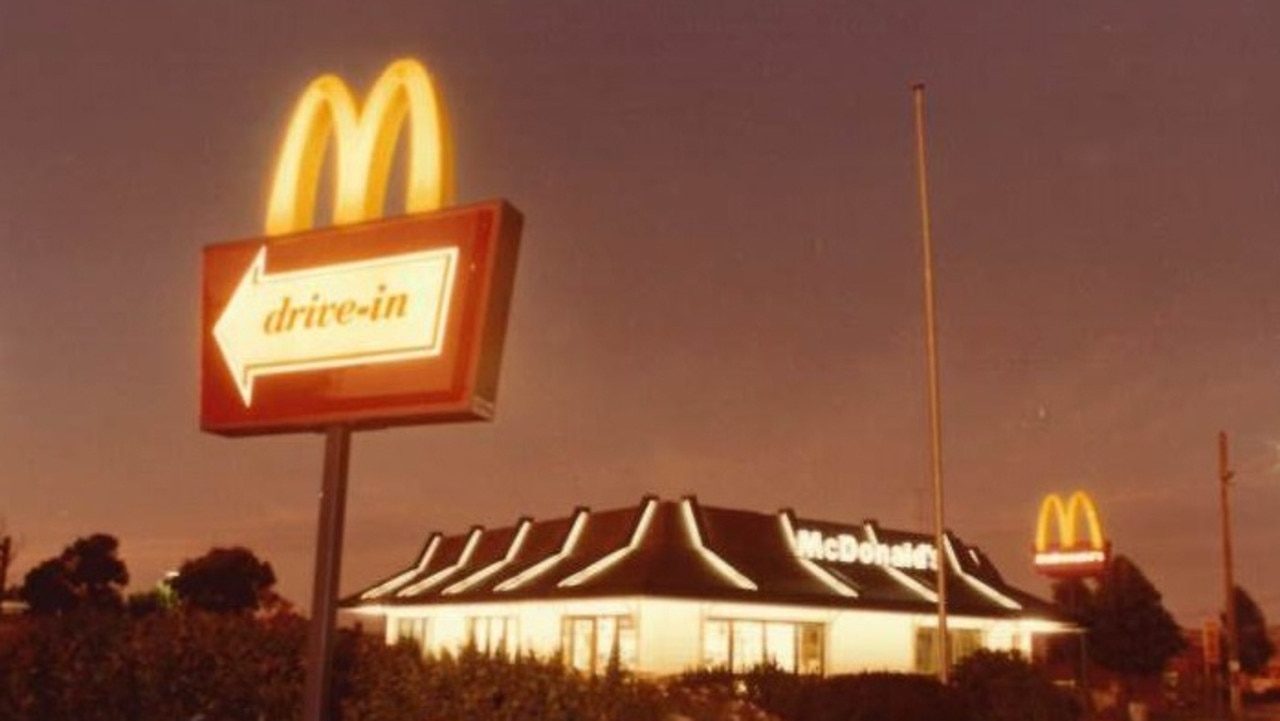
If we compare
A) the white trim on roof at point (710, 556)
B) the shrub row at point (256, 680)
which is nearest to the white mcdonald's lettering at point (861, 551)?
the white trim on roof at point (710, 556)

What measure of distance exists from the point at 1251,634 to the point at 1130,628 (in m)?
27.6

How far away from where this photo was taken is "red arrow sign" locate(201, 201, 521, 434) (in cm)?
1098

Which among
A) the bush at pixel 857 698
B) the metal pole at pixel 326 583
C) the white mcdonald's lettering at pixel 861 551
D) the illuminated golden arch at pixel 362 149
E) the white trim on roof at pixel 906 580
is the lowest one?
the bush at pixel 857 698

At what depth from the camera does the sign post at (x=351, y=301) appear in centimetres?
1102

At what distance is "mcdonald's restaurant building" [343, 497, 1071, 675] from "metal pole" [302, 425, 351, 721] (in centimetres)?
2148

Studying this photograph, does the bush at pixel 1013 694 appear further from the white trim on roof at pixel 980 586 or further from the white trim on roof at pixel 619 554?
the white trim on roof at pixel 980 586

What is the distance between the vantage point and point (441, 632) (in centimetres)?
4316

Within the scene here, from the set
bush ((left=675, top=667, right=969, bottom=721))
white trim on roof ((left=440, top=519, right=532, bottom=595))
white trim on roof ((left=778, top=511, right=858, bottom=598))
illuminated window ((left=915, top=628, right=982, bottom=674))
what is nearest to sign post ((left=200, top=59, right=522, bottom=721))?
bush ((left=675, top=667, right=969, bottom=721))

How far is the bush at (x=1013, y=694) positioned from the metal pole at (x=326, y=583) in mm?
16508

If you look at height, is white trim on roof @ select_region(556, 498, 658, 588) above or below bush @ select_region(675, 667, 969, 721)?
above

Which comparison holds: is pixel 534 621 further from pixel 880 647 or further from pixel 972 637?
pixel 972 637

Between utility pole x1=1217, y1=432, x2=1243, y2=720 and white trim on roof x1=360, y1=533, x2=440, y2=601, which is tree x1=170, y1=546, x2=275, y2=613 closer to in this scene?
white trim on roof x1=360, y1=533, x2=440, y2=601

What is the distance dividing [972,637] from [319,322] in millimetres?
34933

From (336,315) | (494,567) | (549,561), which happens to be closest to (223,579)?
(494,567)
